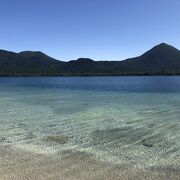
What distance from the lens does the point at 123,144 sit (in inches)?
626

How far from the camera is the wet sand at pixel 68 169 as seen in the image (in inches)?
442

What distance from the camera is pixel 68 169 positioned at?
11922mm

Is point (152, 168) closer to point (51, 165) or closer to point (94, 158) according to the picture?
point (94, 158)

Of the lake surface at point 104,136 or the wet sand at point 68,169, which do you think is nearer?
the wet sand at point 68,169

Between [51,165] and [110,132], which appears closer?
[51,165]

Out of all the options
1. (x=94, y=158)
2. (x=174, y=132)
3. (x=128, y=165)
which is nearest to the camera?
(x=128, y=165)

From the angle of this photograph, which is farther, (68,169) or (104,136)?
(104,136)

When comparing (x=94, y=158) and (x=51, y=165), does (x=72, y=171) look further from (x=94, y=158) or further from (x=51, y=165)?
(x=94, y=158)

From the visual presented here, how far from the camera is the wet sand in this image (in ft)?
36.9

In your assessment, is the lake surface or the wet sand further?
the lake surface

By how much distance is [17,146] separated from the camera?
50.5ft

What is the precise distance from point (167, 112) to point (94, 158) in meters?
16.2

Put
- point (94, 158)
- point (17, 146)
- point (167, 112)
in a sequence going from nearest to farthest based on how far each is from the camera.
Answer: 1. point (94, 158)
2. point (17, 146)
3. point (167, 112)

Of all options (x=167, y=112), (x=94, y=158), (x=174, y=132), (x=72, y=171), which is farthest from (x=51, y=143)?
(x=167, y=112)
